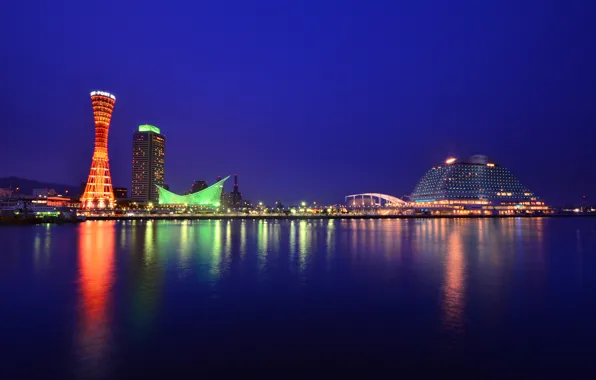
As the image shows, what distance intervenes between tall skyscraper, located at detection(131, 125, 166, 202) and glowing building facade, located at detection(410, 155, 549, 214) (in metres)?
95.8

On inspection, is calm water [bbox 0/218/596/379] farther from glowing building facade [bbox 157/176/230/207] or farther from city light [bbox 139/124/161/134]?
city light [bbox 139/124/161/134]

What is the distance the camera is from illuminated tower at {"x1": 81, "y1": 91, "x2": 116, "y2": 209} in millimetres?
60281

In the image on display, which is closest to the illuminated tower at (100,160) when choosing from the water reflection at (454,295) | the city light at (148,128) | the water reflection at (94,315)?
the water reflection at (94,315)

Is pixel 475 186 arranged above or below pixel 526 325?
above

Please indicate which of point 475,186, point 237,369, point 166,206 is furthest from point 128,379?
point 475,186

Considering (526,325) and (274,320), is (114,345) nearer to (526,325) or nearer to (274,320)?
(274,320)

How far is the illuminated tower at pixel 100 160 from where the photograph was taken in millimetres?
60281

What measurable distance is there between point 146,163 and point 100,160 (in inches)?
3342

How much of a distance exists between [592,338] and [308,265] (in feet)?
29.7

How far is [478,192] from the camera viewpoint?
327 feet

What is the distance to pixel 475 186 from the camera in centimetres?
10106

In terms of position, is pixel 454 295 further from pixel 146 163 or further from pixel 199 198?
pixel 146 163

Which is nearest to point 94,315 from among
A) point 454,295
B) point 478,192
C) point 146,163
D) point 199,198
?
point 454,295

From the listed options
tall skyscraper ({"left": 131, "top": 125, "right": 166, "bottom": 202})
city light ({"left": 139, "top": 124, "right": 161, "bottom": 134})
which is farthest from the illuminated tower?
city light ({"left": 139, "top": 124, "right": 161, "bottom": 134})
